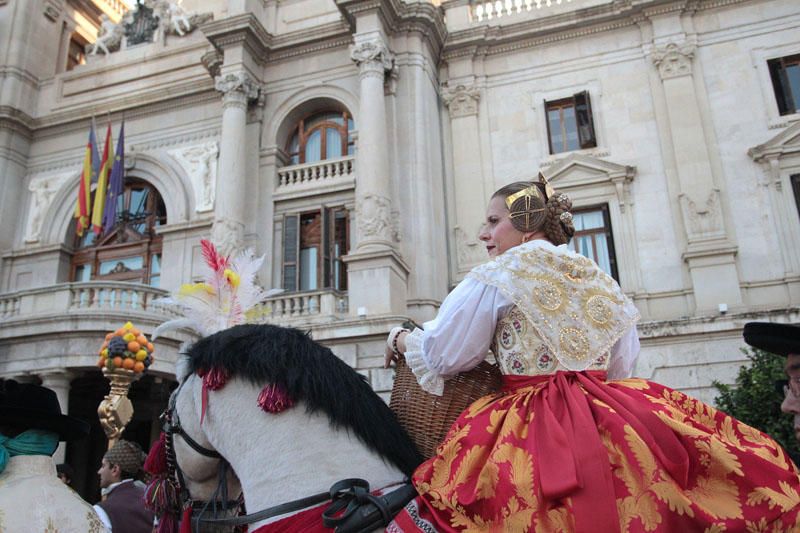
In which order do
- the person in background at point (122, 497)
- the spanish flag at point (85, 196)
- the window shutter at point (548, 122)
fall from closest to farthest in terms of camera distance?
the person in background at point (122, 497)
the window shutter at point (548, 122)
the spanish flag at point (85, 196)

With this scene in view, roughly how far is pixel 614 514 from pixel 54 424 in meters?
2.91

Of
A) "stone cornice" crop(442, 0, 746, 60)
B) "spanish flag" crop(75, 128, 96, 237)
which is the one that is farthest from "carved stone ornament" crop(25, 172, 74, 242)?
"stone cornice" crop(442, 0, 746, 60)

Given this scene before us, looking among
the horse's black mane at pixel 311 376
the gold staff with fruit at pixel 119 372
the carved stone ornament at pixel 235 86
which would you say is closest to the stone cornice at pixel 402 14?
the carved stone ornament at pixel 235 86

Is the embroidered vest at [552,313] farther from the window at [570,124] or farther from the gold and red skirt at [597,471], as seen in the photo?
the window at [570,124]

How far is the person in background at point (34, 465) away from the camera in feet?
10.5

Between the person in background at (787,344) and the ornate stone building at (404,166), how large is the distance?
11.1 m

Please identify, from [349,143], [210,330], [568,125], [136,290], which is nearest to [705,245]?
[568,125]

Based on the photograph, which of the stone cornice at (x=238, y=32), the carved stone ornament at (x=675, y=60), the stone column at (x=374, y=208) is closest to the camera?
the stone column at (x=374, y=208)

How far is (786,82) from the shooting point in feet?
52.7

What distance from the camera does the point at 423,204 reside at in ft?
53.5

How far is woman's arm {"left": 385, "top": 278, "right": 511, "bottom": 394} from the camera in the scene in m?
2.65

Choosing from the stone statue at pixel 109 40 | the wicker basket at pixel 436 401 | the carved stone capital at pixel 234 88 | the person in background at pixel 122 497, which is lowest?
the person in background at pixel 122 497

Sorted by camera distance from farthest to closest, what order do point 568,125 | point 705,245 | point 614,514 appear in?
point 568,125 < point 705,245 < point 614,514

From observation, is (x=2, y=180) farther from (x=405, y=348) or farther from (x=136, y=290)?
(x=405, y=348)
